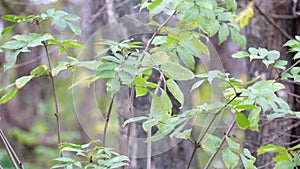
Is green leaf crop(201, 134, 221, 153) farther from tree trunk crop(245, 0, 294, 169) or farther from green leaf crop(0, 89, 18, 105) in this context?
tree trunk crop(245, 0, 294, 169)

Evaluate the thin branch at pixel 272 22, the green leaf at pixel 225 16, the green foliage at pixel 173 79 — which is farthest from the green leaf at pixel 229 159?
the thin branch at pixel 272 22

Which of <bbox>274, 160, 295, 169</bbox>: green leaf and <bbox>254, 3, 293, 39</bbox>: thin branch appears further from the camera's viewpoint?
<bbox>254, 3, 293, 39</bbox>: thin branch

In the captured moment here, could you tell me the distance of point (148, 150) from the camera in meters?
1.47

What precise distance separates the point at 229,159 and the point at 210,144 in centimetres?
6

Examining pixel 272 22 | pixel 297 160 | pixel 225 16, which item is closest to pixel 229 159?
pixel 297 160

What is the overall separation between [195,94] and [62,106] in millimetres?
4970

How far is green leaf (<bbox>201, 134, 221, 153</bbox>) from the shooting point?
46.1 inches

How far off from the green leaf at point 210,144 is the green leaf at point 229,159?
0.03 metres

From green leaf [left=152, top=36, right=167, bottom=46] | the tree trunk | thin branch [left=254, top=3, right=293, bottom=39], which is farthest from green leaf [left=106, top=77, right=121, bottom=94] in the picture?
thin branch [left=254, top=3, right=293, bottom=39]

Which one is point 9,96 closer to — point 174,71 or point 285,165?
point 174,71

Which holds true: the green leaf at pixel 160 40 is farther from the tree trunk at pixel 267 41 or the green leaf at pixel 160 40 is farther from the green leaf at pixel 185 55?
the tree trunk at pixel 267 41

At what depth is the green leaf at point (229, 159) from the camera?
3.72 ft

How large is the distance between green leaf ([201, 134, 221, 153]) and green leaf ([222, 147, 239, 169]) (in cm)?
3

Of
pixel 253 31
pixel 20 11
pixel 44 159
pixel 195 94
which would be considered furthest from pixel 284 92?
pixel 44 159
